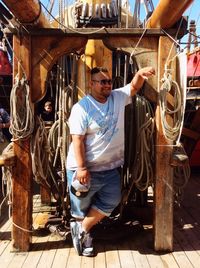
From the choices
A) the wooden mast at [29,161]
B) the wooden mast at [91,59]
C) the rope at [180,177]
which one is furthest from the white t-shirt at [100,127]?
the wooden mast at [91,59]

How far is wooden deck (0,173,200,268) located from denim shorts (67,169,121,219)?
1.18 ft

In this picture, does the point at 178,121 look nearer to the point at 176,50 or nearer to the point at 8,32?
the point at 176,50

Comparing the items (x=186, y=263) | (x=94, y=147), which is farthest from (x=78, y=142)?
(x=186, y=263)

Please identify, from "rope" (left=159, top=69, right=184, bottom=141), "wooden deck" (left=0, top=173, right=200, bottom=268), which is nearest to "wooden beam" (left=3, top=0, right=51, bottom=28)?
"rope" (left=159, top=69, right=184, bottom=141)

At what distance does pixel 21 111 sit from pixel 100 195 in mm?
993

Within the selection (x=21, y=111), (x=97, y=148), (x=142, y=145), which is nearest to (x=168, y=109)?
(x=142, y=145)

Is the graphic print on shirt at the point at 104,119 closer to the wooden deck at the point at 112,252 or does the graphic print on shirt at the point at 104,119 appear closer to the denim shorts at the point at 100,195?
the denim shorts at the point at 100,195

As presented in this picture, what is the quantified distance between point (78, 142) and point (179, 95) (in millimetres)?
946

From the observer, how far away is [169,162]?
3604 mm

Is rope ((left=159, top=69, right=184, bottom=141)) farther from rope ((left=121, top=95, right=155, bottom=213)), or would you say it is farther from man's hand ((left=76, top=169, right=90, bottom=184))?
man's hand ((left=76, top=169, right=90, bottom=184))

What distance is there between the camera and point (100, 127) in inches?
134

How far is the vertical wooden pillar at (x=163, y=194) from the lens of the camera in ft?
11.8

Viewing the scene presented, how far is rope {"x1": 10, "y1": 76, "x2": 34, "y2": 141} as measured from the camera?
3494mm

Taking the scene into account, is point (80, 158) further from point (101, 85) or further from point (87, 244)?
point (87, 244)
